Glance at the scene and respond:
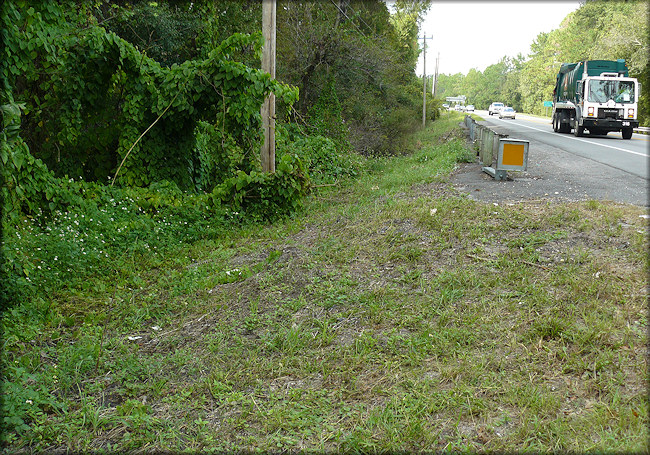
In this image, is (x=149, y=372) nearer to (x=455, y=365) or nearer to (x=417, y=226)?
(x=455, y=365)

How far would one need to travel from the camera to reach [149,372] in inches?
168

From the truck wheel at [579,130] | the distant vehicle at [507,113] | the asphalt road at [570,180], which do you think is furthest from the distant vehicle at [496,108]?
the asphalt road at [570,180]

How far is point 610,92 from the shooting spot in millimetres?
21219

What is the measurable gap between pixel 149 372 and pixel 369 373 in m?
1.82

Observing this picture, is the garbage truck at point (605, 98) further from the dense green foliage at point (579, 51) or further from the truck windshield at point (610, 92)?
the dense green foliage at point (579, 51)

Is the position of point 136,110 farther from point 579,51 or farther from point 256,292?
point 579,51

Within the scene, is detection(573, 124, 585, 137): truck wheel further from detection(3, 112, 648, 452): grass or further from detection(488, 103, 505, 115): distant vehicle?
detection(488, 103, 505, 115): distant vehicle

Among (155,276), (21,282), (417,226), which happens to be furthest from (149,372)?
(417,226)

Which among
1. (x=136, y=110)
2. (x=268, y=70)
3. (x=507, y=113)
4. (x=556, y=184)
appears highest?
(x=507, y=113)

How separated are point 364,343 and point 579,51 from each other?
6838 centimetres

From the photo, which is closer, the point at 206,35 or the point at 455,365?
the point at 455,365

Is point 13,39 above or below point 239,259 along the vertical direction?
above

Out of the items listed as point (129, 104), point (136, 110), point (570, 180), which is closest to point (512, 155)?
point (570, 180)

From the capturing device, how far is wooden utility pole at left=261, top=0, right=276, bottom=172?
10.4m
